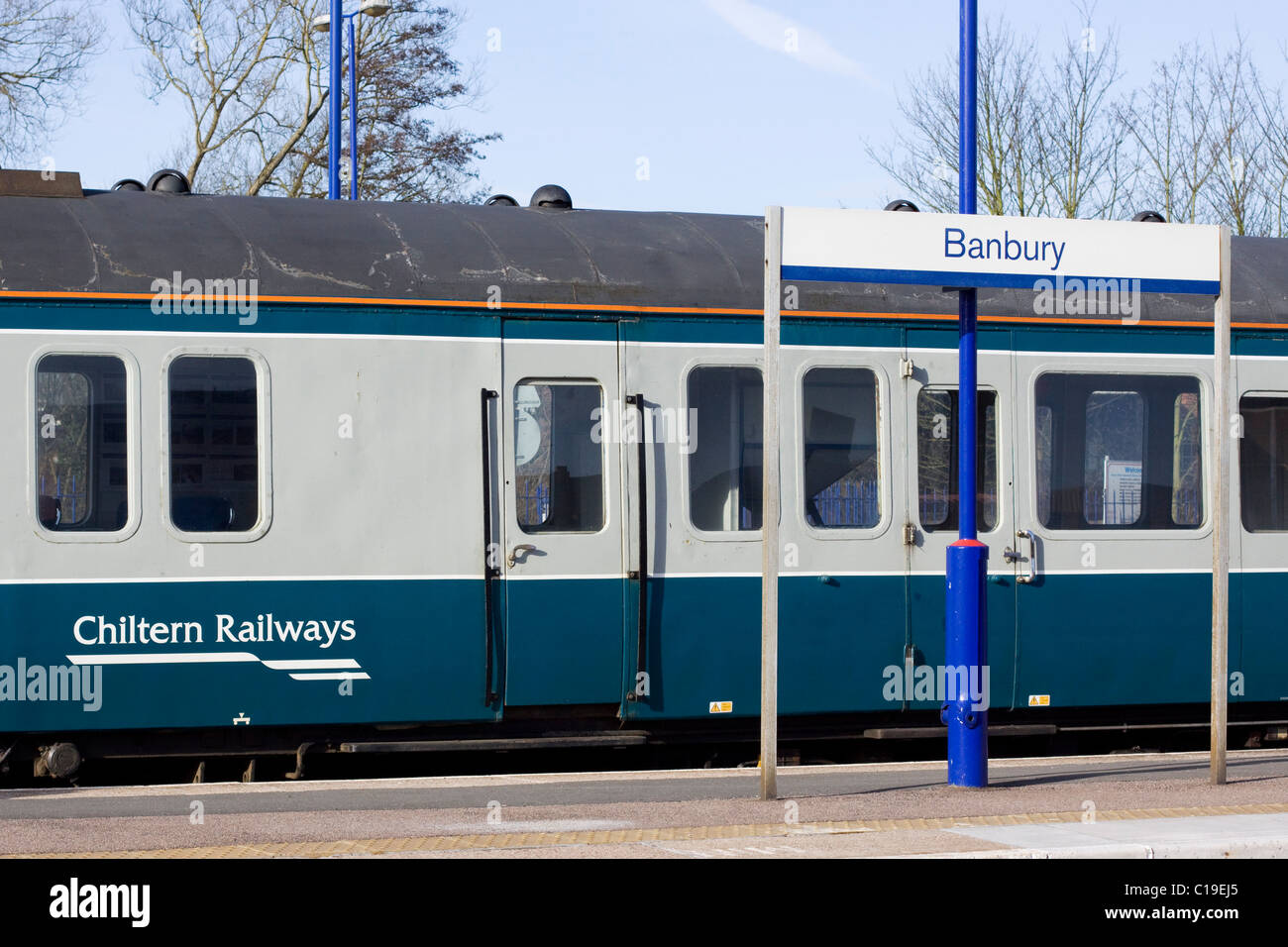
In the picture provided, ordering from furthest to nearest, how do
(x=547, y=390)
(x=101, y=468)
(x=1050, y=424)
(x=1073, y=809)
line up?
1. (x=1050, y=424)
2. (x=547, y=390)
3. (x=101, y=468)
4. (x=1073, y=809)

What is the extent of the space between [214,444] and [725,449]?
10.3ft

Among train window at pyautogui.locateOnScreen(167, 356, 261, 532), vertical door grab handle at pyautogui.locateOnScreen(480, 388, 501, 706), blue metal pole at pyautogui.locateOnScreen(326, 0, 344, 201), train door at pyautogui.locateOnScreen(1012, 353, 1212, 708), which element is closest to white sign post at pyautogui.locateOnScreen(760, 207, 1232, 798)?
train door at pyautogui.locateOnScreen(1012, 353, 1212, 708)

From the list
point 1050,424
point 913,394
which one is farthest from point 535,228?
point 1050,424

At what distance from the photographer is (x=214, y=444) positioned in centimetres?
997

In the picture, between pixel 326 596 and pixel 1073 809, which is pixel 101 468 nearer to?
pixel 326 596

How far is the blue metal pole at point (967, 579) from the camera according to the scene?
30.6ft

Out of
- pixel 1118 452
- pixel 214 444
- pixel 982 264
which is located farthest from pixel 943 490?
pixel 214 444

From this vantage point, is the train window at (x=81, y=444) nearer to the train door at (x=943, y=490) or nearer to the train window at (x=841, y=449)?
the train window at (x=841, y=449)

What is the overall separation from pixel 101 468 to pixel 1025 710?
6.05 meters

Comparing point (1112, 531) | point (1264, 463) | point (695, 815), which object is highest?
point (1264, 463)

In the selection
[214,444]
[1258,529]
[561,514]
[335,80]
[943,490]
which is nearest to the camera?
[214,444]

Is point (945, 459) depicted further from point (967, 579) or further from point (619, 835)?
point (619, 835)

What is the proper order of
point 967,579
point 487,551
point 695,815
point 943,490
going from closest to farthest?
point 695,815
point 967,579
point 487,551
point 943,490

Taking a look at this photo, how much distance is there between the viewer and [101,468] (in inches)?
385
